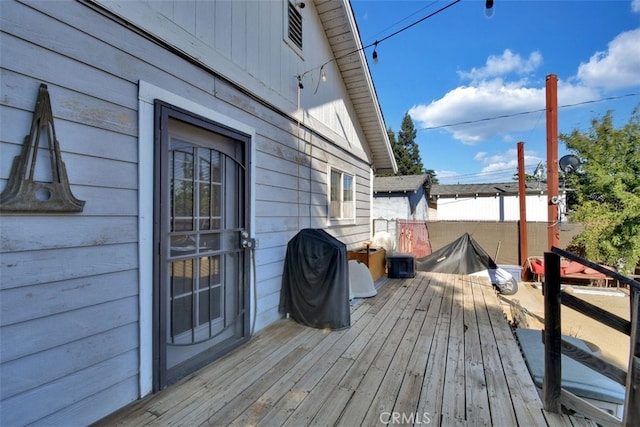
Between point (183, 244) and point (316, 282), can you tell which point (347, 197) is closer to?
point (316, 282)

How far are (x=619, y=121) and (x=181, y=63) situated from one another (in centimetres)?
1064

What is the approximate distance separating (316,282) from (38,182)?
2.43m

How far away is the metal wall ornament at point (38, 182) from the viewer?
1.40 m

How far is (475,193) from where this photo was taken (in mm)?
16688

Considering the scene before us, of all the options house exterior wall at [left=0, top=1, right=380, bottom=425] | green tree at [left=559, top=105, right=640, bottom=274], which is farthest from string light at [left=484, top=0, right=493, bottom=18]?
green tree at [left=559, top=105, right=640, bottom=274]

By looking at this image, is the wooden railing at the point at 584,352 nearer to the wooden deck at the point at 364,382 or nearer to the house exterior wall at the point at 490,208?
the wooden deck at the point at 364,382

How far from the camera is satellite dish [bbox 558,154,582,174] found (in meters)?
7.92

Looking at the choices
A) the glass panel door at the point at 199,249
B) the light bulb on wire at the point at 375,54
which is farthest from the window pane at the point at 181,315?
the light bulb on wire at the point at 375,54

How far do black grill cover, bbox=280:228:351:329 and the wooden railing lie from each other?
1743mm

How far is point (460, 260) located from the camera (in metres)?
7.44

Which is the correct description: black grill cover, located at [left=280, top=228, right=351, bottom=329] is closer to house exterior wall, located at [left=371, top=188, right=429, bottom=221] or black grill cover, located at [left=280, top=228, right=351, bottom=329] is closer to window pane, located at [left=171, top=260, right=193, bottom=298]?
window pane, located at [left=171, top=260, right=193, bottom=298]

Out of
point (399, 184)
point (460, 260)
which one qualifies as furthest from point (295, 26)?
point (399, 184)

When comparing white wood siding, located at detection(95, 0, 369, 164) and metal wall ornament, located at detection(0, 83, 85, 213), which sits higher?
white wood siding, located at detection(95, 0, 369, 164)

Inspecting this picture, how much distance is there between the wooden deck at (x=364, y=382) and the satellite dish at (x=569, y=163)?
6.73 meters
